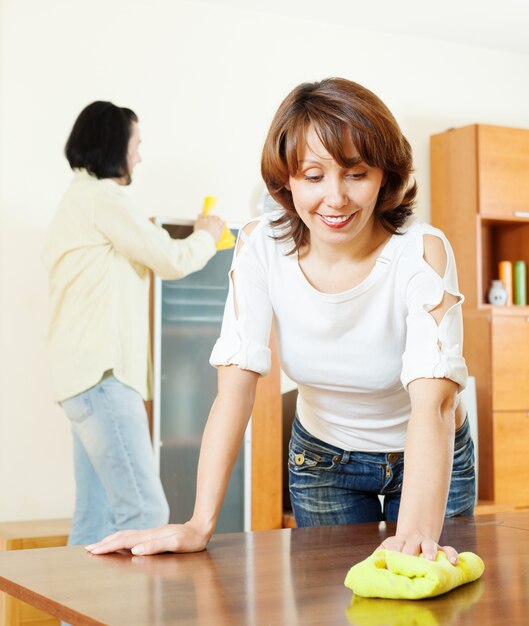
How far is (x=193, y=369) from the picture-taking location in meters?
3.70

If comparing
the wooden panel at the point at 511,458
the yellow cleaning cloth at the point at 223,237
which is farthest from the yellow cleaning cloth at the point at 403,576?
the wooden panel at the point at 511,458

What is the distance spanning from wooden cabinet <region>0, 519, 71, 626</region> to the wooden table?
1.56 m

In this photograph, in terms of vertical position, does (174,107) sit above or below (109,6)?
below

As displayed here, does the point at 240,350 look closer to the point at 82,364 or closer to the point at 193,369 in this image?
the point at 82,364

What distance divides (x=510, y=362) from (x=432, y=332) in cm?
334

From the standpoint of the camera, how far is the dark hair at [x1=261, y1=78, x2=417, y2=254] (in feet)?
4.25

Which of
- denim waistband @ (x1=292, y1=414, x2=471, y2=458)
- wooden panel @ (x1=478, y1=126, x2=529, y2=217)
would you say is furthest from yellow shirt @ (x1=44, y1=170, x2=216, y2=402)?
wooden panel @ (x1=478, y1=126, x2=529, y2=217)

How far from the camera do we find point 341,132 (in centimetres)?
129

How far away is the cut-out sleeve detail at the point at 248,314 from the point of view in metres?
1.40

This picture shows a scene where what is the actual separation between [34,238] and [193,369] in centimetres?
84

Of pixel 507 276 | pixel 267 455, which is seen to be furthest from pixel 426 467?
pixel 507 276

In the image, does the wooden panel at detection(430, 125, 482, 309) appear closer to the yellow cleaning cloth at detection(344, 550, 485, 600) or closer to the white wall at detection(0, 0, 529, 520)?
the white wall at detection(0, 0, 529, 520)

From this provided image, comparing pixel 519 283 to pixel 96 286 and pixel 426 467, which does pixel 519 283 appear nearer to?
pixel 96 286

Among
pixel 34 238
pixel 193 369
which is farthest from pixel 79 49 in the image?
pixel 193 369
